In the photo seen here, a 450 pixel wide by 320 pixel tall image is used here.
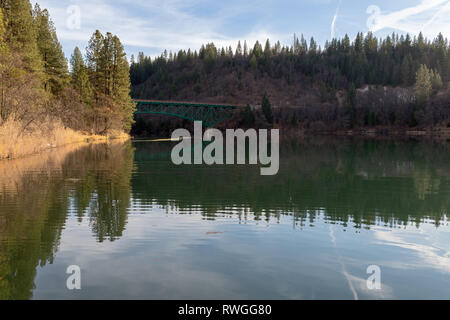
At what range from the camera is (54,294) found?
607 cm

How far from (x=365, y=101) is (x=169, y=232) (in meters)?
136

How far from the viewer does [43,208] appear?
11.9 metres

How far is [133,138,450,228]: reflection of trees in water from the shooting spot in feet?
38.7

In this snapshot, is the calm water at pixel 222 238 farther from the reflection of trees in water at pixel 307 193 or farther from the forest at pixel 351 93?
the forest at pixel 351 93

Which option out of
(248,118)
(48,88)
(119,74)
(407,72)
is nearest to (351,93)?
(248,118)

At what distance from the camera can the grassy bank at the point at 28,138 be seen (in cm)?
2481

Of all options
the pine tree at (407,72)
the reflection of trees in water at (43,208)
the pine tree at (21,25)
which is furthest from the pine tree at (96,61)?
the pine tree at (407,72)

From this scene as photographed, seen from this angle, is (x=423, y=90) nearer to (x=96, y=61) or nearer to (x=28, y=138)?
(x=96, y=61)

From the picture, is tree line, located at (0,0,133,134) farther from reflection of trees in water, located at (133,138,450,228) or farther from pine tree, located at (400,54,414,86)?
pine tree, located at (400,54,414,86)

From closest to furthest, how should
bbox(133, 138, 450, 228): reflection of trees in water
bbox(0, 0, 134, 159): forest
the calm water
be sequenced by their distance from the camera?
the calm water, bbox(133, 138, 450, 228): reflection of trees in water, bbox(0, 0, 134, 159): forest

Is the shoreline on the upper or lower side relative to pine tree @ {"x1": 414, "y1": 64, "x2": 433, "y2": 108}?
lower

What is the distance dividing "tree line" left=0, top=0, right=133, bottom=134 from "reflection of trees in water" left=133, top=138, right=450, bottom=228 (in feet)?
71.9

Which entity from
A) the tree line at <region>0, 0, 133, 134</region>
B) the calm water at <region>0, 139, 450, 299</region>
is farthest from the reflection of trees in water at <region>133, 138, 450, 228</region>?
the tree line at <region>0, 0, 133, 134</region>
